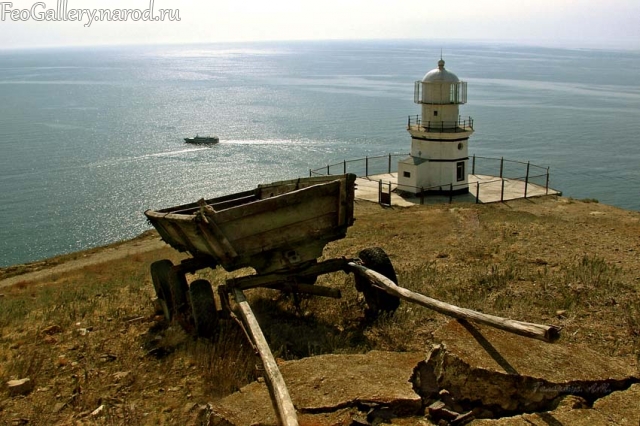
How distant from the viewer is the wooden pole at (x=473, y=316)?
5.30 metres

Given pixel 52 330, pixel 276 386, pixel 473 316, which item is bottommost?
pixel 52 330

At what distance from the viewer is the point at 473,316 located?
19.8 feet

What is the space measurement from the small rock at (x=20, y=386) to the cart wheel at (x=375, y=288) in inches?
175

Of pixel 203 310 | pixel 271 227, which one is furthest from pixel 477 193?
pixel 203 310

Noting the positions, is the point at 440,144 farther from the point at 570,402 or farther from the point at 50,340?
the point at 570,402

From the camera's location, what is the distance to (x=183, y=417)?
5887mm

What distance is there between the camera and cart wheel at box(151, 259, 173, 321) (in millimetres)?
9320

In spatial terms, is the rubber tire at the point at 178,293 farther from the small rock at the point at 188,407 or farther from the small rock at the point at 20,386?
the small rock at the point at 188,407

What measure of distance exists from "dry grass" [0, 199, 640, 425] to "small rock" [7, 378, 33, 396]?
0.09 meters

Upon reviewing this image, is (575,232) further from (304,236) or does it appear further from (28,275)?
(28,275)

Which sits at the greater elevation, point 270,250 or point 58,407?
point 270,250

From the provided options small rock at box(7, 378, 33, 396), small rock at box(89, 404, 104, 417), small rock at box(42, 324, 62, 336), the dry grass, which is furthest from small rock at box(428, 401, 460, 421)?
small rock at box(42, 324, 62, 336)

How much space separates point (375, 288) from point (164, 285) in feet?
11.7

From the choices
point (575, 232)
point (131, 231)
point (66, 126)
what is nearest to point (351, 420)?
point (575, 232)
